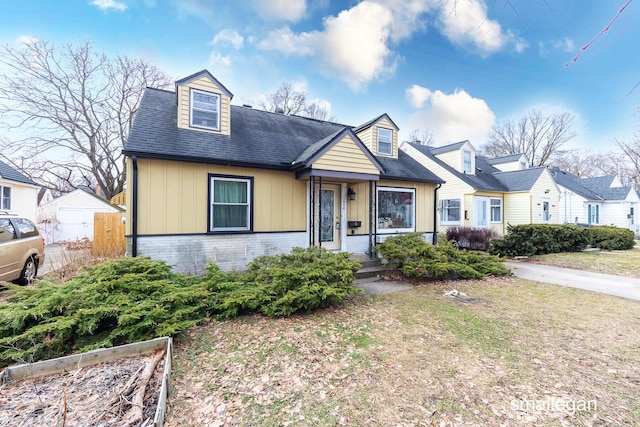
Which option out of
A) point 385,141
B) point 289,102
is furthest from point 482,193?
point 289,102

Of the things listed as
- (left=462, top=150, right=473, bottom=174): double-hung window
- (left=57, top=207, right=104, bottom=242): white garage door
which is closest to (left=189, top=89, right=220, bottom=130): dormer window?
(left=57, top=207, right=104, bottom=242): white garage door

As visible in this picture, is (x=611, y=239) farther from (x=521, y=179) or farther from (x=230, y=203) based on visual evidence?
(x=230, y=203)

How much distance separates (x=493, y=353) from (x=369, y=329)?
168 cm

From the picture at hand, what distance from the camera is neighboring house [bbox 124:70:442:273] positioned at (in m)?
6.73

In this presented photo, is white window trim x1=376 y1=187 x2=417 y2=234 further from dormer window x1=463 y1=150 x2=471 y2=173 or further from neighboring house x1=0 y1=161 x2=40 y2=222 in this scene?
neighboring house x1=0 y1=161 x2=40 y2=222

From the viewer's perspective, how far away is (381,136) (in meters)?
A: 11.1

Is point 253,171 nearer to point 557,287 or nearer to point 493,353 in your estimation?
point 493,353

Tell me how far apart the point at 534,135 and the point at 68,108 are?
47.0m

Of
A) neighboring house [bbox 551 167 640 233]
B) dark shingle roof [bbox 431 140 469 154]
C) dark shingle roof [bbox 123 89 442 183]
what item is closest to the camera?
dark shingle roof [bbox 123 89 442 183]

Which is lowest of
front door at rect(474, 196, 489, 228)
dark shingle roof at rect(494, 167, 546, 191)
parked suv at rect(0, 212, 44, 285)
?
parked suv at rect(0, 212, 44, 285)

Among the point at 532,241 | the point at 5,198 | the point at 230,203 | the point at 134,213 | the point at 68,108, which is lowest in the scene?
the point at 532,241

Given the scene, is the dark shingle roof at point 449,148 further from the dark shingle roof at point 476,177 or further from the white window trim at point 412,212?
the white window trim at point 412,212

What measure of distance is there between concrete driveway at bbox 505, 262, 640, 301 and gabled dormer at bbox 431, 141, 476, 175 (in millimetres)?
8519

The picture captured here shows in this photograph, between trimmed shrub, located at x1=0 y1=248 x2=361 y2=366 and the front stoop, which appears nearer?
trimmed shrub, located at x1=0 y1=248 x2=361 y2=366
